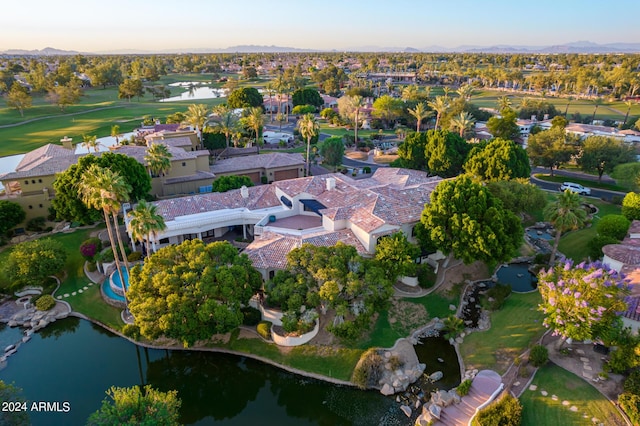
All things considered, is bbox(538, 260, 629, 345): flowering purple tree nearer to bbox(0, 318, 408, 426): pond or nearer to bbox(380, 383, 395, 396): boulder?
bbox(380, 383, 395, 396): boulder

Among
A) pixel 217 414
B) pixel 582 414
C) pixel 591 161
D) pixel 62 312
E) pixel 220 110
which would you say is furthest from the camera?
pixel 220 110

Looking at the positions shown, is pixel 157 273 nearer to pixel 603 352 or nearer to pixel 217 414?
pixel 217 414

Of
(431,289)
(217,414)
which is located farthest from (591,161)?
(217,414)

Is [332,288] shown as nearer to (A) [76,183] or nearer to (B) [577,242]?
(A) [76,183]

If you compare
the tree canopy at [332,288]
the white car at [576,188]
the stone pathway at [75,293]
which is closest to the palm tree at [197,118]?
the stone pathway at [75,293]

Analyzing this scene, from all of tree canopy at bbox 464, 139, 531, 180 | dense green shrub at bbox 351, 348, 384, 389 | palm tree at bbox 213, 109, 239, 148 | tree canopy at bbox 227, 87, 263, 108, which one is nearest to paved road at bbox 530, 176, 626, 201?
tree canopy at bbox 464, 139, 531, 180

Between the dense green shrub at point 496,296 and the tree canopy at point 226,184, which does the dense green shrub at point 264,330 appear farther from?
the tree canopy at point 226,184
